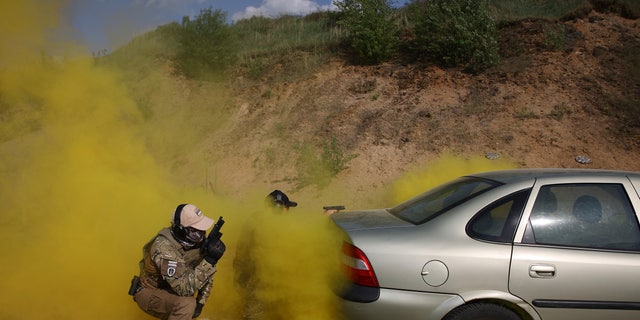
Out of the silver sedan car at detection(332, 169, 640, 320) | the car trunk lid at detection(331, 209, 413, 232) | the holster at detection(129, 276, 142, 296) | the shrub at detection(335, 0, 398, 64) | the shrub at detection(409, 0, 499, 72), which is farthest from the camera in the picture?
the shrub at detection(335, 0, 398, 64)

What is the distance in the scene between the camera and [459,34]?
12.7m

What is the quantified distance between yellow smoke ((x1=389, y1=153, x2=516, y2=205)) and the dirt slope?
1.09 feet

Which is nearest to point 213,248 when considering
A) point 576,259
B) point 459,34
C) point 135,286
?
point 135,286

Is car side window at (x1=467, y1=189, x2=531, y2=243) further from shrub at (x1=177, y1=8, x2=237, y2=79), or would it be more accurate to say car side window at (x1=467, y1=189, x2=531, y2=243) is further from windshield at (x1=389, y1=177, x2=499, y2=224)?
shrub at (x1=177, y1=8, x2=237, y2=79)

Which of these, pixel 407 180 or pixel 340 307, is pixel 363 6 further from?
pixel 340 307

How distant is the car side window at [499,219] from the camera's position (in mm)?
3387

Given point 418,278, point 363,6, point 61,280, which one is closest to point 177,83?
point 363,6

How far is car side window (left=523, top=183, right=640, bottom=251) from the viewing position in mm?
3424

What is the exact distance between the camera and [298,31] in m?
20.8

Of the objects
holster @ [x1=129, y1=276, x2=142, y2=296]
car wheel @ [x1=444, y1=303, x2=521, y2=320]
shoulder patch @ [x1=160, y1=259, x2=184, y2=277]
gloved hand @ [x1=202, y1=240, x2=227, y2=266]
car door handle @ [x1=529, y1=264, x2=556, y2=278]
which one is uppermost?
gloved hand @ [x1=202, y1=240, x2=227, y2=266]

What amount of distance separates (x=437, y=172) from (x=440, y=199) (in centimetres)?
505

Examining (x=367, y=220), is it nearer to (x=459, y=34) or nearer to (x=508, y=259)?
(x=508, y=259)

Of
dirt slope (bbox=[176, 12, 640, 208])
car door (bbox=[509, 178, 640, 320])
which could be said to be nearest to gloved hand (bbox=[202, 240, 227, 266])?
car door (bbox=[509, 178, 640, 320])

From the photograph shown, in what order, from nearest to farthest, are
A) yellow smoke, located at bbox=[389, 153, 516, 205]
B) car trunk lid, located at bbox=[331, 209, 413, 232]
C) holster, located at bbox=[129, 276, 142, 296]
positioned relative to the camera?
car trunk lid, located at bbox=[331, 209, 413, 232] → holster, located at bbox=[129, 276, 142, 296] → yellow smoke, located at bbox=[389, 153, 516, 205]
